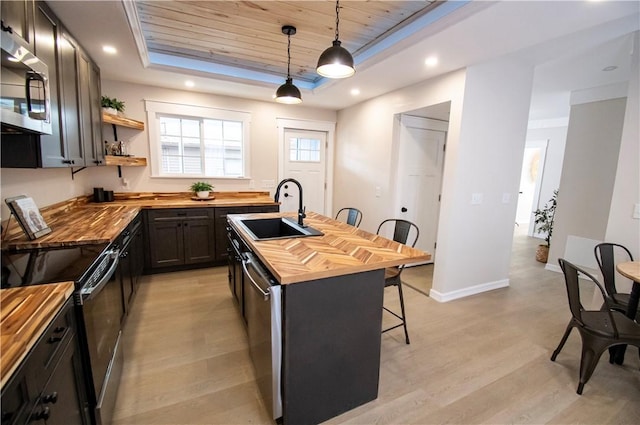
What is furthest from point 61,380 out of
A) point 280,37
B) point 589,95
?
point 589,95

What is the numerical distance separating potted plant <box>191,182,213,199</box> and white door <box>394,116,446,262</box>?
8.77ft

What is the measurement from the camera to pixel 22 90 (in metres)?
1.42

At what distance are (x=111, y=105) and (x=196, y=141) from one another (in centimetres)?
108

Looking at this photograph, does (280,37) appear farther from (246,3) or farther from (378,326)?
(378,326)

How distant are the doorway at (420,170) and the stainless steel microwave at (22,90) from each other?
340 cm

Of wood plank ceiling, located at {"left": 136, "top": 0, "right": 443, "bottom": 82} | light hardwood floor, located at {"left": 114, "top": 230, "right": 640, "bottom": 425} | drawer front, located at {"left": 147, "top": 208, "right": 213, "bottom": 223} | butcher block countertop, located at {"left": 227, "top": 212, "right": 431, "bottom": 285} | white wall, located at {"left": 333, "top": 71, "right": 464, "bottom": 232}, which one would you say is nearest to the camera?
butcher block countertop, located at {"left": 227, "top": 212, "right": 431, "bottom": 285}

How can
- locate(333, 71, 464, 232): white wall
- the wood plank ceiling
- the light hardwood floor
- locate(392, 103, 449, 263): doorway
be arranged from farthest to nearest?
1. locate(392, 103, 449, 263): doorway
2. locate(333, 71, 464, 232): white wall
3. the wood plank ceiling
4. the light hardwood floor

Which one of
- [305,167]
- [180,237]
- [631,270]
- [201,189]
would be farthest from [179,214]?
[631,270]

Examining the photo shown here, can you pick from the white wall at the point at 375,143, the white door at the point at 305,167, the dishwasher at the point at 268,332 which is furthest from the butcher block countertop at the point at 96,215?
the white wall at the point at 375,143

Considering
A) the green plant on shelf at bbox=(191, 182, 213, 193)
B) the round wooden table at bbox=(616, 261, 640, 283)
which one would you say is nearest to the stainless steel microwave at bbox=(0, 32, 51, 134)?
the green plant on shelf at bbox=(191, 182, 213, 193)

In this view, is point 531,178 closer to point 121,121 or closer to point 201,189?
point 201,189

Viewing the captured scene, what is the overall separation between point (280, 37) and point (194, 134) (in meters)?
2.09

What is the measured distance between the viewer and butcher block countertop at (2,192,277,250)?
183cm

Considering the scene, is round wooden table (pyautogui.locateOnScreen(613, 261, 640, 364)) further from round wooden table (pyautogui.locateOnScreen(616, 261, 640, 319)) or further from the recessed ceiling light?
the recessed ceiling light
